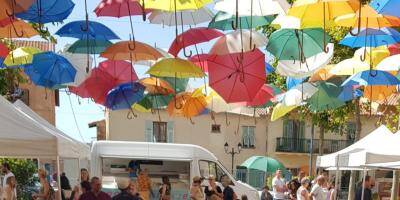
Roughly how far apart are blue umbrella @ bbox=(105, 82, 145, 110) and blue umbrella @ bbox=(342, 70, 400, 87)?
483cm

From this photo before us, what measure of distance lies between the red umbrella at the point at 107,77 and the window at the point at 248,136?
30.7m

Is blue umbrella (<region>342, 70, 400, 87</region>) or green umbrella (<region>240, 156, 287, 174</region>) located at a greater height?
blue umbrella (<region>342, 70, 400, 87</region>)

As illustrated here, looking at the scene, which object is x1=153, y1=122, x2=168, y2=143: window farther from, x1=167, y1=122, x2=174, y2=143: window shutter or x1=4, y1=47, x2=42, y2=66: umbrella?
x1=4, y1=47, x2=42, y2=66: umbrella

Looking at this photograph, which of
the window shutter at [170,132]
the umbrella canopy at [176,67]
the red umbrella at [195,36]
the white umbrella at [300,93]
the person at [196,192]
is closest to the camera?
the red umbrella at [195,36]

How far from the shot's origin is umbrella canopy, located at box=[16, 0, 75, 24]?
9250mm

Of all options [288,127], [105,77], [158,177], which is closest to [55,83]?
[105,77]

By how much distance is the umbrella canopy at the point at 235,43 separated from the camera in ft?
30.6

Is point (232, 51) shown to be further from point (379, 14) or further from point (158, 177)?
point (158, 177)

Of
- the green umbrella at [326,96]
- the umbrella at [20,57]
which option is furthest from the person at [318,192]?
the umbrella at [20,57]

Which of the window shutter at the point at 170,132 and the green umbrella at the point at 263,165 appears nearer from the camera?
the green umbrella at the point at 263,165

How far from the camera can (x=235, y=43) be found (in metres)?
9.41

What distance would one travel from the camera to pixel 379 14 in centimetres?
824

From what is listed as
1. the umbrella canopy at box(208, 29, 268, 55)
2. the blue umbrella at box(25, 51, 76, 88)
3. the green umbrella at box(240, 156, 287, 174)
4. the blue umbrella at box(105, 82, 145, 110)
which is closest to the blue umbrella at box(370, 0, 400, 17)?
the umbrella canopy at box(208, 29, 268, 55)

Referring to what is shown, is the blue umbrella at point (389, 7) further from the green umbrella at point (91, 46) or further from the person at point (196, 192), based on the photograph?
the person at point (196, 192)
